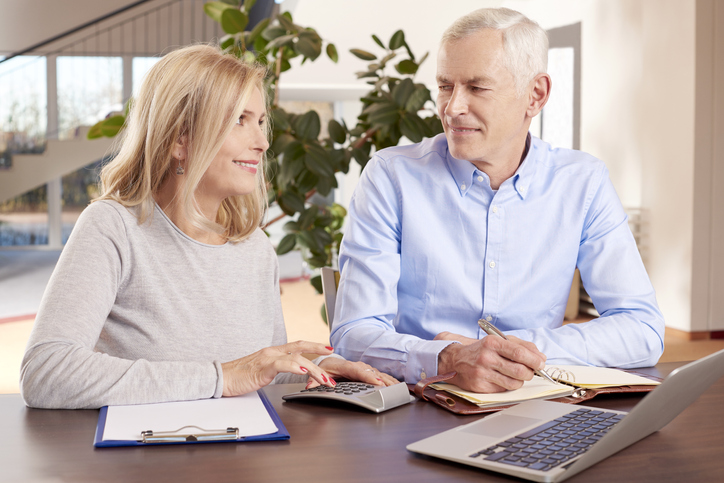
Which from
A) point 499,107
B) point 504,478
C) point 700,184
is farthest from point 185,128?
point 700,184

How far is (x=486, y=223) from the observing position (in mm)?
1512

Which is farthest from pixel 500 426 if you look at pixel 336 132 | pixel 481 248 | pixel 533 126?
pixel 533 126

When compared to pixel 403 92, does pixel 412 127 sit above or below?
below

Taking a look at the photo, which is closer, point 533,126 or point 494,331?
point 494,331

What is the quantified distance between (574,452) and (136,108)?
106cm

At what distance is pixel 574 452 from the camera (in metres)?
0.74

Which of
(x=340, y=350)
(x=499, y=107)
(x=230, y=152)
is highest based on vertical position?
(x=499, y=107)

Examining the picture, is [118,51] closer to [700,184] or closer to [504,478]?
[700,184]

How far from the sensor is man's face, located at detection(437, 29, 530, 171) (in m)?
1.45

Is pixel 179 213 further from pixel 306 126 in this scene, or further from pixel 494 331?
pixel 306 126

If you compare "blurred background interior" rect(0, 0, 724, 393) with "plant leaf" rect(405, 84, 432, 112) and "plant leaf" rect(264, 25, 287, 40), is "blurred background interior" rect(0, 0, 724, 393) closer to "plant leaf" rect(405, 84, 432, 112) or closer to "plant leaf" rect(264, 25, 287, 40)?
"plant leaf" rect(264, 25, 287, 40)

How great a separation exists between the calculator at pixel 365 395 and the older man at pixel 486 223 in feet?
1.21

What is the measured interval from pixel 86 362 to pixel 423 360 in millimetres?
519

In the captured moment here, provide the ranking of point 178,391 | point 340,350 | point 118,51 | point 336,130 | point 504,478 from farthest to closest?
point 118,51 → point 336,130 → point 340,350 → point 178,391 → point 504,478
